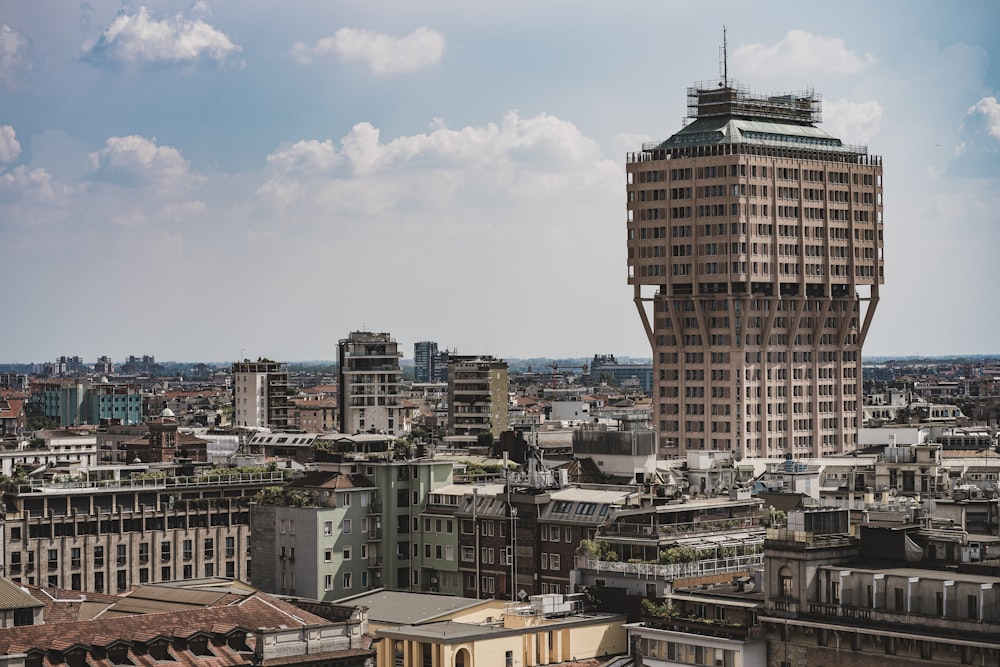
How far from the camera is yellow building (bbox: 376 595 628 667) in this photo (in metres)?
101

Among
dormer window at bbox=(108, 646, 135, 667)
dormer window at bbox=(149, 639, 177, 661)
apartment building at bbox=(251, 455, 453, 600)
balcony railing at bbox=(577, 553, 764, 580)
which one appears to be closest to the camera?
dormer window at bbox=(108, 646, 135, 667)

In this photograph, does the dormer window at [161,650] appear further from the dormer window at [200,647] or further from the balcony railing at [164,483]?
the balcony railing at [164,483]

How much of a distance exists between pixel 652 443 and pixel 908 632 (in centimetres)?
6700

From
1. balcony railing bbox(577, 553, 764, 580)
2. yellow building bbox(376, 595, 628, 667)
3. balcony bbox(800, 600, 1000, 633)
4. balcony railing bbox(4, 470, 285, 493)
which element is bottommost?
yellow building bbox(376, 595, 628, 667)

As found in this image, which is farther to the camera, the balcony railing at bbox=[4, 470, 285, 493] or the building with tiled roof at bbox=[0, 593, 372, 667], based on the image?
the balcony railing at bbox=[4, 470, 285, 493]

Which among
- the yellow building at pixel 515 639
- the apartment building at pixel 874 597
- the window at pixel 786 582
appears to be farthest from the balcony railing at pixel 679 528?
the window at pixel 786 582

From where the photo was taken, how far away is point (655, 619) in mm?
100625

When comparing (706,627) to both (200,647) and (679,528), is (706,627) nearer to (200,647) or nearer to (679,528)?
(679,528)

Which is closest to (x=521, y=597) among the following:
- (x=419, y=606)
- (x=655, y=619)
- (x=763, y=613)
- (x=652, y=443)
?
(x=419, y=606)

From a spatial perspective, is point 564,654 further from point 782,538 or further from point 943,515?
point 943,515

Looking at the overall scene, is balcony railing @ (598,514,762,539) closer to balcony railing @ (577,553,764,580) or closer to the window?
balcony railing @ (577,553,764,580)

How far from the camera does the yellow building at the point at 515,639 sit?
101m

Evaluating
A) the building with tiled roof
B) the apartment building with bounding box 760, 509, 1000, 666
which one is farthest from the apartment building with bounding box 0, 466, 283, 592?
the apartment building with bounding box 760, 509, 1000, 666

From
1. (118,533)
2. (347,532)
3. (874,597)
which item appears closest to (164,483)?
(118,533)
